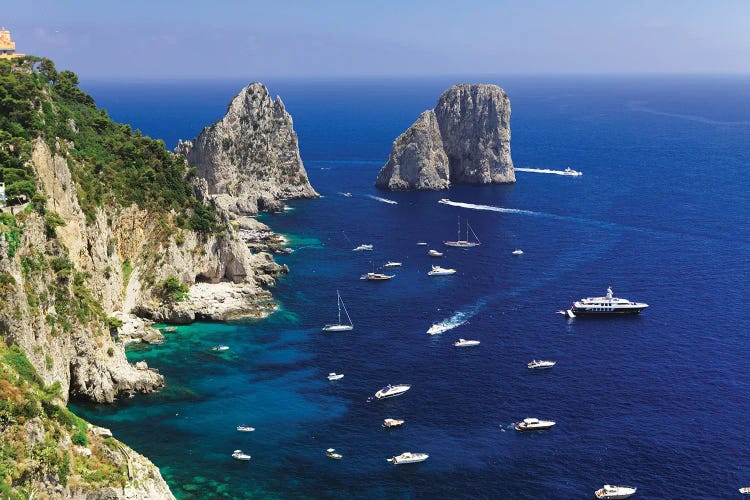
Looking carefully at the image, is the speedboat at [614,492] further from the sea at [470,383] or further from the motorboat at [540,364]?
the motorboat at [540,364]

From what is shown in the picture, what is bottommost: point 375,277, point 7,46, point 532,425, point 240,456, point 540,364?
point 240,456

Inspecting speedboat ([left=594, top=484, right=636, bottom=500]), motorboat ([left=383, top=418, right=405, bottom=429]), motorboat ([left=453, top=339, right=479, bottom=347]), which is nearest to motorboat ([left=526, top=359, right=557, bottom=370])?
motorboat ([left=453, top=339, right=479, bottom=347])

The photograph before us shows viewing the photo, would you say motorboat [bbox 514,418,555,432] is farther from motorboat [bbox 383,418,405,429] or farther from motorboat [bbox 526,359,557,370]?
motorboat [bbox 526,359,557,370]

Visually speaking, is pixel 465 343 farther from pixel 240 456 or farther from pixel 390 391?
pixel 240 456

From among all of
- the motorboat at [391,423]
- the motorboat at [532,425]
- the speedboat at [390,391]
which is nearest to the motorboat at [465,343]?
the speedboat at [390,391]

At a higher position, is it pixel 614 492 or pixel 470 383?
pixel 470 383

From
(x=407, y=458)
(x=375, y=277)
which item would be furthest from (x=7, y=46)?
(x=407, y=458)
